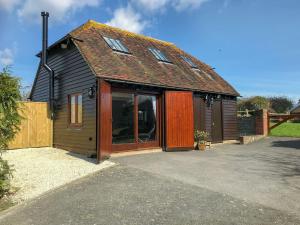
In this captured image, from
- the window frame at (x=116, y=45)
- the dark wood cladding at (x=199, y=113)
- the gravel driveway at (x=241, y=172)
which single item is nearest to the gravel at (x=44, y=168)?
the gravel driveway at (x=241, y=172)

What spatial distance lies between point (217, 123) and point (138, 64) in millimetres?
5861

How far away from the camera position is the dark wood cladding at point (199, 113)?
15.5 metres

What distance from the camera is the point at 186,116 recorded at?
14016 mm

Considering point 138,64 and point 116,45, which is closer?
point 138,64

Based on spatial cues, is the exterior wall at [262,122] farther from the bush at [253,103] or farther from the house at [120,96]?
the bush at [253,103]

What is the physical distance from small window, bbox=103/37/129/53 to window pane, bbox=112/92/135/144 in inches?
106

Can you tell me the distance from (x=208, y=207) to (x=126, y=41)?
11697 millimetres

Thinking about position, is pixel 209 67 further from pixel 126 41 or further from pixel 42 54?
pixel 42 54

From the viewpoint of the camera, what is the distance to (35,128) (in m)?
14.5

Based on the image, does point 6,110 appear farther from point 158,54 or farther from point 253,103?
point 253,103

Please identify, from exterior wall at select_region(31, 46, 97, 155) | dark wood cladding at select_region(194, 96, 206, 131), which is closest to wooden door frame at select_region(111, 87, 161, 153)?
exterior wall at select_region(31, 46, 97, 155)

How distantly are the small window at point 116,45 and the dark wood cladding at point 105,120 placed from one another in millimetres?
3129

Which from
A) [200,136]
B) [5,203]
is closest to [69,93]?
[200,136]

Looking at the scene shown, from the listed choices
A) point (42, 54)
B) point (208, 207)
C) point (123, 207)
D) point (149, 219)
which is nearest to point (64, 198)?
point (123, 207)
